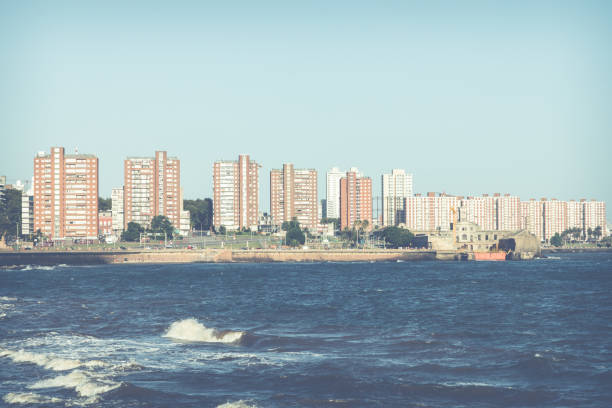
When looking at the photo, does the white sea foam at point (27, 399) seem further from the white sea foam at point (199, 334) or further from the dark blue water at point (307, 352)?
the white sea foam at point (199, 334)

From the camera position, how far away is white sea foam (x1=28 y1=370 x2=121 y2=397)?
28.8 meters

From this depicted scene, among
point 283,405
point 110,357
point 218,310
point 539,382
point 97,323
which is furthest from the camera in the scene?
point 218,310

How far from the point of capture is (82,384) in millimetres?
30016

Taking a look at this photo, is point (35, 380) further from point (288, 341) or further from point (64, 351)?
point (288, 341)

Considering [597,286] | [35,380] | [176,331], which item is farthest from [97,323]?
[597,286]

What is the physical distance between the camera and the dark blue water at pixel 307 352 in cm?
2808

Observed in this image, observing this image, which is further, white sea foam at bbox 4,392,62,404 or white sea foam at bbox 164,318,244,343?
white sea foam at bbox 164,318,244,343

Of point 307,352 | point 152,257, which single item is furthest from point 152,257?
point 307,352

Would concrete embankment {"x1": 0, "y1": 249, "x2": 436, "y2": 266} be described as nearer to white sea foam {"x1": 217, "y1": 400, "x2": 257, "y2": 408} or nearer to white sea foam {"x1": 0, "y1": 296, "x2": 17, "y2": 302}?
white sea foam {"x1": 0, "y1": 296, "x2": 17, "y2": 302}

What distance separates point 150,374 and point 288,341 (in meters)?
11.8

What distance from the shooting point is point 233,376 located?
31.3m

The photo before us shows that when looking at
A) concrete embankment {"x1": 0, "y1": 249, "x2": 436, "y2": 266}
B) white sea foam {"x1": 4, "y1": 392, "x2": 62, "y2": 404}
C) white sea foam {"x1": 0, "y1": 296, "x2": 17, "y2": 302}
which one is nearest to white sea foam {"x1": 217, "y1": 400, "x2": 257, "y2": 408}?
white sea foam {"x1": 4, "y1": 392, "x2": 62, "y2": 404}

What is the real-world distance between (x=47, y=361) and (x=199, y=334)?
1156cm

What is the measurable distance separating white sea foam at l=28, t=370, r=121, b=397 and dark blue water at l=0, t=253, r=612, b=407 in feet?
0.27
